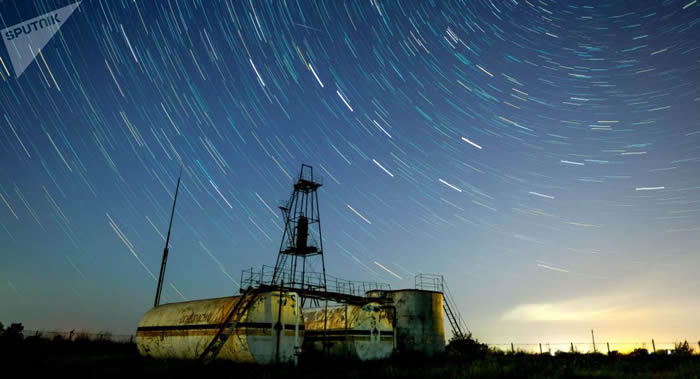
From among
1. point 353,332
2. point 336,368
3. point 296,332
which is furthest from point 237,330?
point 353,332

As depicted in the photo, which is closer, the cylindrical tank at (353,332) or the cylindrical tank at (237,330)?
the cylindrical tank at (237,330)

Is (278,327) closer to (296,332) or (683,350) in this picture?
(296,332)

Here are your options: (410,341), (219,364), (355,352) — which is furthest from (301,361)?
(410,341)

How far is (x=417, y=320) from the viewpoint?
3164 cm

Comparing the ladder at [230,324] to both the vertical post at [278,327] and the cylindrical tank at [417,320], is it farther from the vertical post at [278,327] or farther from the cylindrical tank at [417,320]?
the cylindrical tank at [417,320]

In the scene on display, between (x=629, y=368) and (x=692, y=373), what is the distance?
12.8ft

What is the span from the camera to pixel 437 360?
1185 inches

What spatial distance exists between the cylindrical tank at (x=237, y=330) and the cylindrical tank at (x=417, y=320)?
931 centimetres

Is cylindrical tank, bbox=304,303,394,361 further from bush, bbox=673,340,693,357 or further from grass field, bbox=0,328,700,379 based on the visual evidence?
bush, bbox=673,340,693,357

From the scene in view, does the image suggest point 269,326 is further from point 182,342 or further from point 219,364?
point 182,342

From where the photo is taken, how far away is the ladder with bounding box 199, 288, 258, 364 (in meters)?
21.3

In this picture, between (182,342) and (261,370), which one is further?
(182,342)

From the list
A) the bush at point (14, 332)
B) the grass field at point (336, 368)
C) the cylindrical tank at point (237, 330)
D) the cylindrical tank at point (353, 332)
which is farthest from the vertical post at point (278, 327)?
the bush at point (14, 332)

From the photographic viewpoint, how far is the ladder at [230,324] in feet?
69.8
